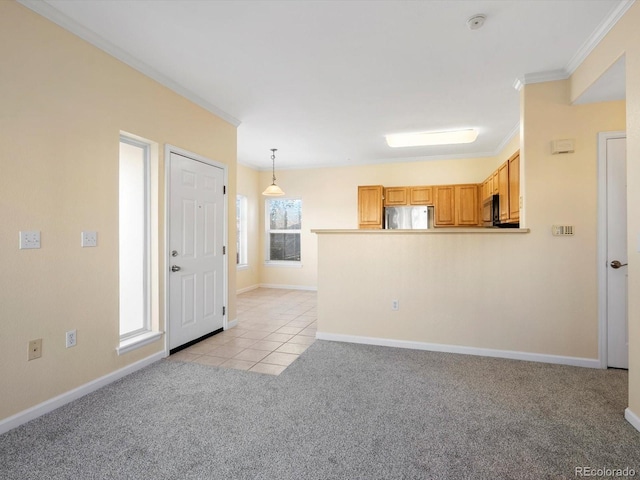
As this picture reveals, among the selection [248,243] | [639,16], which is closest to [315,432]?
[639,16]

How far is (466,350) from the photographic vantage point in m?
3.27

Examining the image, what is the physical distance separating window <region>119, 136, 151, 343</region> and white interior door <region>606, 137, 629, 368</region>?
13.5 ft

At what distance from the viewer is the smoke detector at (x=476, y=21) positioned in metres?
2.25

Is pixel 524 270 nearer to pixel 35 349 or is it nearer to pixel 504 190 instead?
pixel 504 190

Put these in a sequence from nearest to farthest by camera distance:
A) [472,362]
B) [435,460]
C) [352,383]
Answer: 1. [435,460]
2. [352,383]
3. [472,362]

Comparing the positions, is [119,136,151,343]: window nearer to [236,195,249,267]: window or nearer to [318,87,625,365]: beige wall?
[318,87,625,365]: beige wall

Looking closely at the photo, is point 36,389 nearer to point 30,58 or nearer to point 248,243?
point 30,58

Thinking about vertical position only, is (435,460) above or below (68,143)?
below

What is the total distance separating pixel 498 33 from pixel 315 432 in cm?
301

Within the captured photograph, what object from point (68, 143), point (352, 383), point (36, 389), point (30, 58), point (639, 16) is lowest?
point (352, 383)

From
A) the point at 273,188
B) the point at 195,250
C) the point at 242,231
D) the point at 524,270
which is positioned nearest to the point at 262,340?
the point at 195,250

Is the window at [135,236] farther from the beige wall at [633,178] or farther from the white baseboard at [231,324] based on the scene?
the beige wall at [633,178]

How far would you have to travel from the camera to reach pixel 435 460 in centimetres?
171

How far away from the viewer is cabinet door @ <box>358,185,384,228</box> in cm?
621
